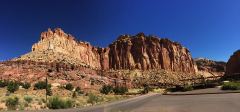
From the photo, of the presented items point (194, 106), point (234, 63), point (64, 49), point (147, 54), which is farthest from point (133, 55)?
point (194, 106)

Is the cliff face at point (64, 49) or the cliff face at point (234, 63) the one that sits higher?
the cliff face at point (64, 49)

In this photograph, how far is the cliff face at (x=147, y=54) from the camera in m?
171

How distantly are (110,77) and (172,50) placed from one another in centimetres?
9913

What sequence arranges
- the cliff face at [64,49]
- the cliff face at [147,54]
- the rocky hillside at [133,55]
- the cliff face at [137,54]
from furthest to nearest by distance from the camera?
1. the cliff face at [147,54]
2. the cliff face at [137,54]
3. the rocky hillside at [133,55]
4. the cliff face at [64,49]

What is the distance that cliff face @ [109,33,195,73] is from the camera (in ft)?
561

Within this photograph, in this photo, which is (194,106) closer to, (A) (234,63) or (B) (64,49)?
(A) (234,63)

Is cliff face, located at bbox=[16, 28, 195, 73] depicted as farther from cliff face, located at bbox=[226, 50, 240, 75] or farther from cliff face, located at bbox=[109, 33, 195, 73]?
cliff face, located at bbox=[226, 50, 240, 75]

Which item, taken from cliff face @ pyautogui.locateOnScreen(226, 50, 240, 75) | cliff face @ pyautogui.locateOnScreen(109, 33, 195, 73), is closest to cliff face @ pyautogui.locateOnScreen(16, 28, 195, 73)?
cliff face @ pyautogui.locateOnScreen(109, 33, 195, 73)

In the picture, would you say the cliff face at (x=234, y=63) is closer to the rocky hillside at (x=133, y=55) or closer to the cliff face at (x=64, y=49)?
the rocky hillside at (x=133, y=55)

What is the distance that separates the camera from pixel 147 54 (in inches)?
6900

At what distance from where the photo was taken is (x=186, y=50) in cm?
19000

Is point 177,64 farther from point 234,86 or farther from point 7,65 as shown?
point 234,86

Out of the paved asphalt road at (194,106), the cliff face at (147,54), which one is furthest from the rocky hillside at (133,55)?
the paved asphalt road at (194,106)

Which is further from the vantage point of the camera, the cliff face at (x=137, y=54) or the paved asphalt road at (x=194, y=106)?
the cliff face at (x=137, y=54)
